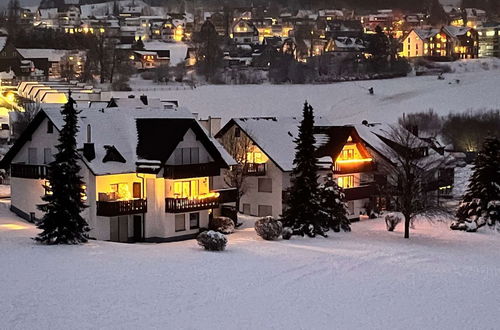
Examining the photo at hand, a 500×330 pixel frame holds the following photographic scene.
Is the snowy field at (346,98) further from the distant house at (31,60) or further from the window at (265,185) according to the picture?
the window at (265,185)

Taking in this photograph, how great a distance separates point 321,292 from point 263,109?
79438 mm

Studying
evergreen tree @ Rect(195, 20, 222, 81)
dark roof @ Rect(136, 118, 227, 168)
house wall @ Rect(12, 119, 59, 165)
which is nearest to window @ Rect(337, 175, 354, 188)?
dark roof @ Rect(136, 118, 227, 168)

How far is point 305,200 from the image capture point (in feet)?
139

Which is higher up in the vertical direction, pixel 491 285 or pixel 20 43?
pixel 20 43

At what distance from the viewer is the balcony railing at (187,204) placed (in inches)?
1633

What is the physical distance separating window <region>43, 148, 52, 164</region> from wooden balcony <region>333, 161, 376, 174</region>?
1783 cm

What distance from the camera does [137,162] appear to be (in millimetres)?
41781

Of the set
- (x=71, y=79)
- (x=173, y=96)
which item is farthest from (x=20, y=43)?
(x=173, y=96)

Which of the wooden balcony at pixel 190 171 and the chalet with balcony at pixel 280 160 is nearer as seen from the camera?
the wooden balcony at pixel 190 171

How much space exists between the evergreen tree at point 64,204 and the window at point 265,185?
16272 millimetres

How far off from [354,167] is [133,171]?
660 inches

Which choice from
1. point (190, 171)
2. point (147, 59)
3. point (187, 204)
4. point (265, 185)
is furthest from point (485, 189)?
point (147, 59)

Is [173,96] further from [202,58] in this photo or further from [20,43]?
[20,43]


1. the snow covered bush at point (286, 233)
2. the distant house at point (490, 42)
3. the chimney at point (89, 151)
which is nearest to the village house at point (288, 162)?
the snow covered bush at point (286, 233)
